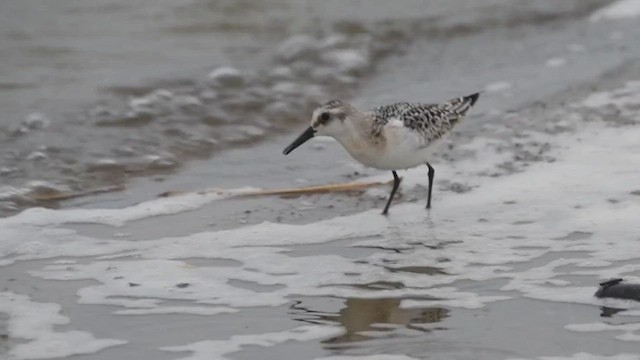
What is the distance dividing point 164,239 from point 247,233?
39 cm

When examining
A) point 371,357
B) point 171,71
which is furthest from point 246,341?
point 171,71

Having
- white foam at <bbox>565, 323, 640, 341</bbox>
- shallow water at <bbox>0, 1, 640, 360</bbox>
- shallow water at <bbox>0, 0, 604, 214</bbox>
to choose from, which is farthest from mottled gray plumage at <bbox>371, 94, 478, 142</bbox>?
white foam at <bbox>565, 323, 640, 341</bbox>

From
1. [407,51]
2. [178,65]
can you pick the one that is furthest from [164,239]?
[407,51]

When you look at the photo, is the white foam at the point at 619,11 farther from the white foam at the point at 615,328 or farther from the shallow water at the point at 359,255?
the white foam at the point at 615,328

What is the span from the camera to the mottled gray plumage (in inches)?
257

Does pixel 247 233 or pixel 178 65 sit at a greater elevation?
pixel 178 65

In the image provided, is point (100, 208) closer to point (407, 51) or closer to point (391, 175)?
point (391, 175)

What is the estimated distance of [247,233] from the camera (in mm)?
6055

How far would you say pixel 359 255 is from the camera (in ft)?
18.7

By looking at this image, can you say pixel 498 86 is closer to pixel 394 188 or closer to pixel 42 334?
pixel 394 188

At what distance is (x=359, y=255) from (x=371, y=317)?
3.00 ft

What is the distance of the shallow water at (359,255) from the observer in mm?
4562

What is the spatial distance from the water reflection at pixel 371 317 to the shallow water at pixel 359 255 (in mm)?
11

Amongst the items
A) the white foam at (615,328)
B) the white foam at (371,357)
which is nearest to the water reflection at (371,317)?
the white foam at (371,357)
